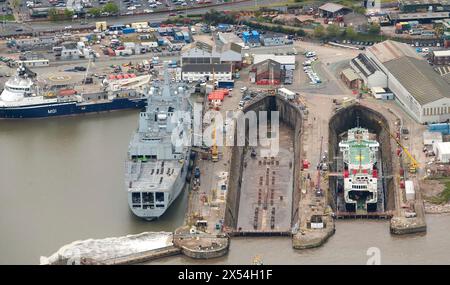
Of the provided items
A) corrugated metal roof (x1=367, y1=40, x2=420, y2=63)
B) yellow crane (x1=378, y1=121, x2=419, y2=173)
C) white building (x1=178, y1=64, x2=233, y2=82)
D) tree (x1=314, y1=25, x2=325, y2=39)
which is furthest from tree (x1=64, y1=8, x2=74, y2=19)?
yellow crane (x1=378, y1=121, x2=419, y2=173)

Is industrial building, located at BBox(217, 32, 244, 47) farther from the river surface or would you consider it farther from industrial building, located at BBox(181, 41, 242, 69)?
the river surface

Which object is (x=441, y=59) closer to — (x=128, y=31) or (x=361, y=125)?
(x=361, y=125)

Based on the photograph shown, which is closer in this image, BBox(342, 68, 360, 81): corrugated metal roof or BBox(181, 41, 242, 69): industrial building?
BBox(342, 68, 360, 81): corrugated metal roof

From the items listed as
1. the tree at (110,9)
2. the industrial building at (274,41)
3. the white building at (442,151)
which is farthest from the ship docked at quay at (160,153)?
the tree at (110,9)

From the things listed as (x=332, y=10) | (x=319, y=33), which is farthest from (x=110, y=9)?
(x=319, y=33)

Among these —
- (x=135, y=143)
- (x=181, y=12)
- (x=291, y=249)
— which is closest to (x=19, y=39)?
(x=181, y=12)
